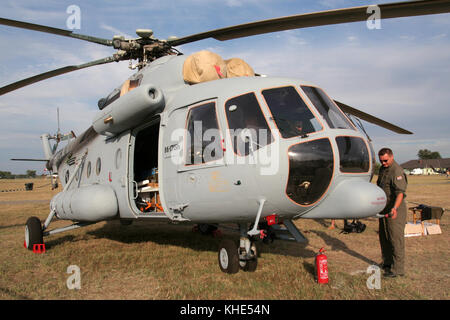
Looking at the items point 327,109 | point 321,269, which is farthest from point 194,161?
point 321,269

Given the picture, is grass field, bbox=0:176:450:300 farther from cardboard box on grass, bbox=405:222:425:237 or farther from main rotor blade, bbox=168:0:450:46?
main rotor blade, bbox=168:0:450:46

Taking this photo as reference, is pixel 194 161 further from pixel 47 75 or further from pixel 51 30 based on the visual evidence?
pixel 47 75

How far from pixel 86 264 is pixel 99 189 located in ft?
4.76

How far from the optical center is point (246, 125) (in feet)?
15.4

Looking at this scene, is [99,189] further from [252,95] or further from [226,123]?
[252,95]

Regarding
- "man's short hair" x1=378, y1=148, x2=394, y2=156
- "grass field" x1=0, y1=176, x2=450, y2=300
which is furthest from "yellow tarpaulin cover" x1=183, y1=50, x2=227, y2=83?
"grass field" x1=0, y1=176, x2=450, y2=300

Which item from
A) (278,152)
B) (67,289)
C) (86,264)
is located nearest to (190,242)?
(86,264)

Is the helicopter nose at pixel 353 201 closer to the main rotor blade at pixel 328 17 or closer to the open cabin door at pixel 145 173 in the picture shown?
the main rotor blade at pixel 328 17

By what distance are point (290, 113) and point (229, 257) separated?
2.37m

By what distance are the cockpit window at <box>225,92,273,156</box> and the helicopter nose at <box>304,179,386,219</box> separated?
111cm

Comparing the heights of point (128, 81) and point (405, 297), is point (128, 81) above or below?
above

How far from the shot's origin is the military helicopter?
4.32m
